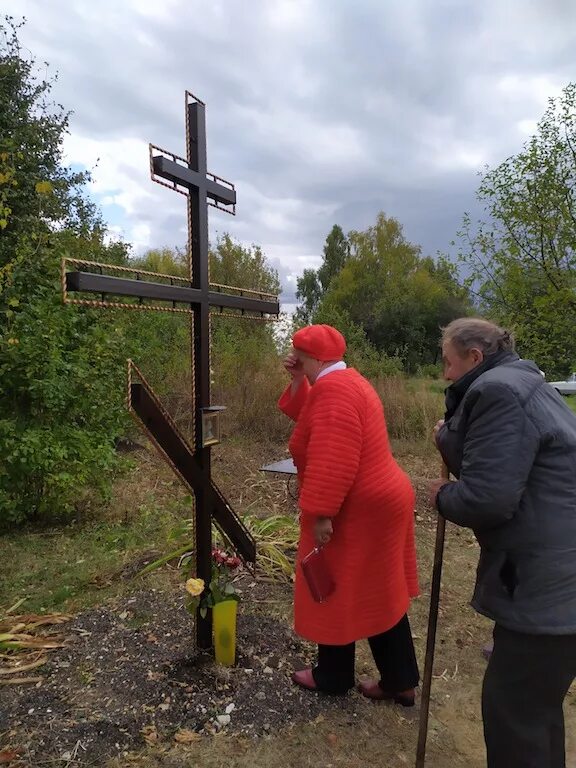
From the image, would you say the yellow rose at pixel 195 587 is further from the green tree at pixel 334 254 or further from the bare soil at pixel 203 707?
the green tree at pixel 334 254

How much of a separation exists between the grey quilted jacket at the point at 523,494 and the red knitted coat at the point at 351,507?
0.64m

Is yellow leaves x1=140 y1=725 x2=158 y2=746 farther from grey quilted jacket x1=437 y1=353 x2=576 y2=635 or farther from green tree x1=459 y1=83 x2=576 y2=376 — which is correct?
green tree x1=459 y1=83 x2=576 y2=376

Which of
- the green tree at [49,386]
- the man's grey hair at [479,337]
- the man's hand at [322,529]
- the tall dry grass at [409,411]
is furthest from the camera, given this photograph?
the tall dry grass at [409,411]

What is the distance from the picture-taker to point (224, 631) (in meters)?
2.86

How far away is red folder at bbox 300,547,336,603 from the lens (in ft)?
8.36

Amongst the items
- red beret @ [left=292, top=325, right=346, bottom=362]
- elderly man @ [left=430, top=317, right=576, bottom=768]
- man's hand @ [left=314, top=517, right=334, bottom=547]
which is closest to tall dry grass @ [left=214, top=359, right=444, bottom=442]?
red beret @ [left=292, top=325, right=346, bottom=362]

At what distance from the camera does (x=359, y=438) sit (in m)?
2.48

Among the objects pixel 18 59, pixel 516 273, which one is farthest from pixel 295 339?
pixel 18 59

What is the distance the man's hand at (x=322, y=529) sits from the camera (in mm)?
2471

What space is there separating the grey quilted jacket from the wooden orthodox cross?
1310mm

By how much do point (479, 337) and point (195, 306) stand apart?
1340 mm

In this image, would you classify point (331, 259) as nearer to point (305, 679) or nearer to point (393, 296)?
point (393, 296)

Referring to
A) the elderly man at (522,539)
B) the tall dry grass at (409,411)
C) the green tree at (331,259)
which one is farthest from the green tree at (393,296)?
the elderly man at (522,539)

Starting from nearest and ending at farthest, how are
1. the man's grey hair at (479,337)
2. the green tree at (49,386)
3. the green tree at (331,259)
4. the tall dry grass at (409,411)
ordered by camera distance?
the man's grey hair at (479,337), the green tree at (49,386), the tall dry grass at (409,411), the green tree at (331,259)
